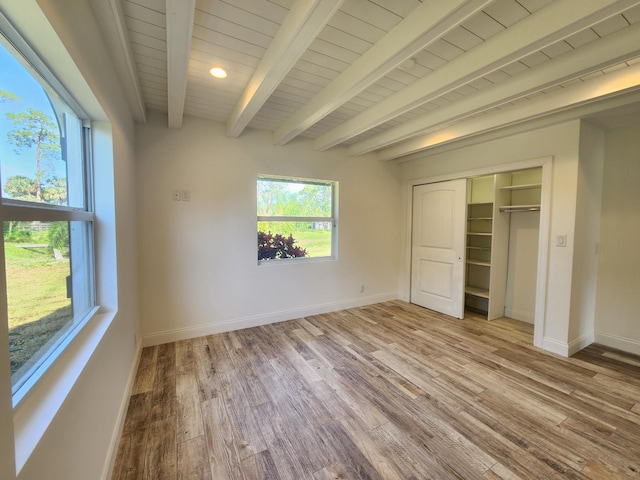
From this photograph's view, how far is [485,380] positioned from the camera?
2.30 metres

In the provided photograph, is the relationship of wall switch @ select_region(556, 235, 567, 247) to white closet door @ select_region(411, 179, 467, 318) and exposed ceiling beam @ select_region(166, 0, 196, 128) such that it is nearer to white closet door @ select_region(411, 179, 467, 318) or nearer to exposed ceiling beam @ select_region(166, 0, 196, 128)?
white closet door @ select_region(411, 179, 467, 318)

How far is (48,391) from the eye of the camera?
0.94m

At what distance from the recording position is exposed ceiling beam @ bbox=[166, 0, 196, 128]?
126cm

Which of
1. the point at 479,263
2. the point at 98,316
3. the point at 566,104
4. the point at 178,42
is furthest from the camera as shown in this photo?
the point at 479,263

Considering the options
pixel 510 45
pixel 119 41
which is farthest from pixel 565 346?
pixel 119 41

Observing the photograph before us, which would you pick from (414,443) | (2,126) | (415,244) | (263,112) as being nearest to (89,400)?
(2,126)

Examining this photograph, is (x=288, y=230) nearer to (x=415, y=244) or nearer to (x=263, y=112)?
(x=263, y=112)

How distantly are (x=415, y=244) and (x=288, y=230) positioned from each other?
215cm

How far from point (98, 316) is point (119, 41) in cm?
164

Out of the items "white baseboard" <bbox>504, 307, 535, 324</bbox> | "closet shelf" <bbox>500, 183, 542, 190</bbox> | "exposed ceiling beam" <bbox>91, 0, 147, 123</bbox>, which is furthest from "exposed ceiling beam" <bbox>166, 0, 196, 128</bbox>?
"white baseboard" <bbox>504, 307, 535, 324</bbox>

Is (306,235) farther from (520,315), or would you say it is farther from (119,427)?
(520,315)

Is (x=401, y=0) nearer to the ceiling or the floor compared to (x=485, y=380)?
nearer to the ceiling

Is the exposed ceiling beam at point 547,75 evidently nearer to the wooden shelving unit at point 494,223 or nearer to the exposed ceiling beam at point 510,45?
the exposed ceiling beam at point 510,45

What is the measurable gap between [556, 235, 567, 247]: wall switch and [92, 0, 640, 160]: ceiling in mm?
1156
